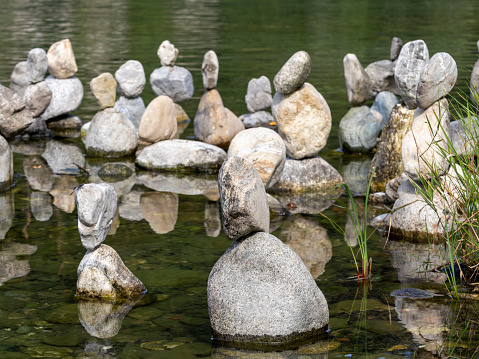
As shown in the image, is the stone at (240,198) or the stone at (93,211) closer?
the stone at (240,198)

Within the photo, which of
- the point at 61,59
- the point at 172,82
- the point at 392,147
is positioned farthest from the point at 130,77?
the point at 392,147

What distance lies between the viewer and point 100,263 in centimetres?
566

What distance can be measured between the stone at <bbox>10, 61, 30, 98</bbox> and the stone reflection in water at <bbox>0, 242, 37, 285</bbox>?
17.5 ft

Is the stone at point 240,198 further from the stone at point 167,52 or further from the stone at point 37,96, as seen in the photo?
the stone at point 167,52

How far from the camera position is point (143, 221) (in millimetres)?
7691

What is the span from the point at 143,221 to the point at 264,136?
164 centimetres

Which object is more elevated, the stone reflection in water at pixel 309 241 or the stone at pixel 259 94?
the stone at pixel 259 94

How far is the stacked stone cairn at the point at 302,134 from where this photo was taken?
28.5 ft

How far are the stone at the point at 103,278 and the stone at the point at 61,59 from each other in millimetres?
6141

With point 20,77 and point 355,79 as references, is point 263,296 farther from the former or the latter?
point 20,77

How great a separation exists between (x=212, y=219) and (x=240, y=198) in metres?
3.04

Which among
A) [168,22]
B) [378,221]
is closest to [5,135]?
[378,221]

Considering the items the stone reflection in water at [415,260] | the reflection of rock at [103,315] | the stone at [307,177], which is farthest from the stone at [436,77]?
the reflection of rock at [103,315]

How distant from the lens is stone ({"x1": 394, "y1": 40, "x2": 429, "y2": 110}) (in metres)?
7.35
